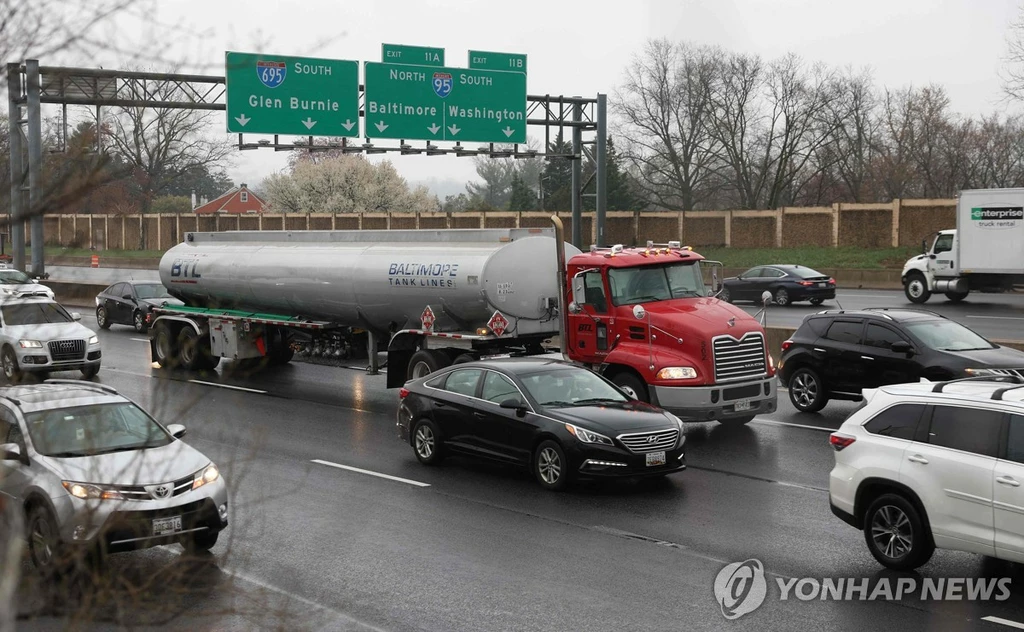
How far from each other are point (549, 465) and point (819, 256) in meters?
42.2

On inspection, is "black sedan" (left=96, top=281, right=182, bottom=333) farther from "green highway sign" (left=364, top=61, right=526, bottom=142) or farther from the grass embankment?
the grass embankment

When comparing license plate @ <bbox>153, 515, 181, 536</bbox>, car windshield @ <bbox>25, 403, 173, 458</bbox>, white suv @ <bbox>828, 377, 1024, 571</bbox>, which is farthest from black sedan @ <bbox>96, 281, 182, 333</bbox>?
white suv @ <bbox>828, 377, 1024, 571</bbox>

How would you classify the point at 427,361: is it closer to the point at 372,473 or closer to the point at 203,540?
the point at 372,473

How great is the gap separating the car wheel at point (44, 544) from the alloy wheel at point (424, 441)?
579cm

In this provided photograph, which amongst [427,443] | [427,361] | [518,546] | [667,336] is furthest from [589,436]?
[427,361]

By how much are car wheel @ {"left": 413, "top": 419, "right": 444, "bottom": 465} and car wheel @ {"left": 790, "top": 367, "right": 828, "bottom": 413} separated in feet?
22.0

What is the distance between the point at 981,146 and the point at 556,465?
71130 mm

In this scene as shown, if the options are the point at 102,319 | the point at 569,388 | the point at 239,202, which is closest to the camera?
the point at 569,388

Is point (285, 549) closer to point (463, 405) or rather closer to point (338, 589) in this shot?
point (338, 589)

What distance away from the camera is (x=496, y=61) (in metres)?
33.8

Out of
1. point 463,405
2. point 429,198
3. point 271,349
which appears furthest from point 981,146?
point 463,405

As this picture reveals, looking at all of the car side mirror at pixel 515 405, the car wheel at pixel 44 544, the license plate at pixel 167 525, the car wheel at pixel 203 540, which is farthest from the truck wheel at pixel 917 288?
the car wheel at pixel 44 544

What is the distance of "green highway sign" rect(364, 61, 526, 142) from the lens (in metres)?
32.1

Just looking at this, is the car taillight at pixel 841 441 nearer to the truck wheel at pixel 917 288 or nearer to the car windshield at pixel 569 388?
the car windshield at pixel 569 388
